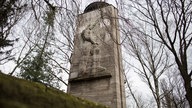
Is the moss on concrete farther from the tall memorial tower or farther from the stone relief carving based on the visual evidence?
the stone relief carving

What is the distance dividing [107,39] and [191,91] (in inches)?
174

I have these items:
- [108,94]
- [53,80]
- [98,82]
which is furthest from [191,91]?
[53,80]

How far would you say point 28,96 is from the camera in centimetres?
94

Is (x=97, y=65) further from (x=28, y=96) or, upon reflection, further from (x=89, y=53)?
(x=28, y=96)

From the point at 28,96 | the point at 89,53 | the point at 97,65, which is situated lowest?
the point at 28,96

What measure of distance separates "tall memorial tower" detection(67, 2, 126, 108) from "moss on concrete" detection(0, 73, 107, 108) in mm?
4536

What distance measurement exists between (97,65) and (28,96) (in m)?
5.98

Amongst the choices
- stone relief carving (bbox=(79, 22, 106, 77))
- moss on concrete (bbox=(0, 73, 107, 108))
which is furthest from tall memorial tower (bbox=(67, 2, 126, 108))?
moss on concrete (bbox=(0, 73, 107, 108))

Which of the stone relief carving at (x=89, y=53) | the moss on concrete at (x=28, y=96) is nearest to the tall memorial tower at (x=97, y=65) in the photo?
the stone relief carving at (x=89, y=53)

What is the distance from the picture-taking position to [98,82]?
650 cm

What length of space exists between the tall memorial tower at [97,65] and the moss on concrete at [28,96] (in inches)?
179

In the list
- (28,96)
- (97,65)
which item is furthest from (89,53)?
(28,96)

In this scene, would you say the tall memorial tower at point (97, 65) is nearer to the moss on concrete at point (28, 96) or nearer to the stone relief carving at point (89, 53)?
the stone relief carving at point (89, 53)

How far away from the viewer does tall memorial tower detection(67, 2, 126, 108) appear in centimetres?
618
